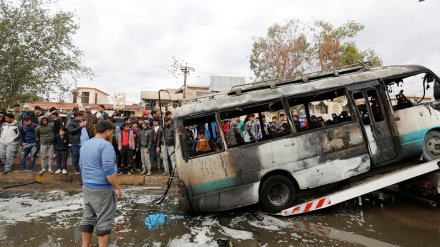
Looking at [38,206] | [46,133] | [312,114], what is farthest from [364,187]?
[46,133]

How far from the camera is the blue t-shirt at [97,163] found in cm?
339

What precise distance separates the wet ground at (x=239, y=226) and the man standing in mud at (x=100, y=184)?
94 cm

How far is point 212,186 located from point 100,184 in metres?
2.28

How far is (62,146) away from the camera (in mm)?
8062

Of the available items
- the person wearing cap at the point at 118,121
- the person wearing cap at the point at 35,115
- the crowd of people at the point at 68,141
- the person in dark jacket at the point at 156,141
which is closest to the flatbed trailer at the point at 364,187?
the crowd of people at the point at 68,141

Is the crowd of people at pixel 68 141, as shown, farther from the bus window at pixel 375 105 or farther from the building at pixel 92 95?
the building at pixel 92 95

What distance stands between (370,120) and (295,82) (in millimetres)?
1855

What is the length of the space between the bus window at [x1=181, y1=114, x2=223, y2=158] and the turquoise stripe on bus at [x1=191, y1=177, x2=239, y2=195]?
2.07ft

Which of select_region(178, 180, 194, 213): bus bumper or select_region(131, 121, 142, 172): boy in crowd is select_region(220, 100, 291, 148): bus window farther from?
select_region(131, 121, 142, 172): boy in crowd

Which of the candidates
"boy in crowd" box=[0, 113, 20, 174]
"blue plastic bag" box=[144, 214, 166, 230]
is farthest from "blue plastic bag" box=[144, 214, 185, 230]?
"boy in crowd" box=[0, 113, 20, 174]

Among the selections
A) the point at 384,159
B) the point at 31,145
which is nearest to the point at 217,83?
the point at 31,145

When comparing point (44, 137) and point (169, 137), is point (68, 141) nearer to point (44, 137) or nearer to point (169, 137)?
point (44, 137)

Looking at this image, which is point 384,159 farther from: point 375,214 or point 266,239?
point 266,239

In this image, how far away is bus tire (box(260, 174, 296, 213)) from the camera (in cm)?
527
